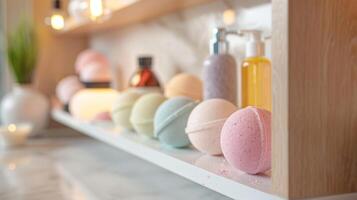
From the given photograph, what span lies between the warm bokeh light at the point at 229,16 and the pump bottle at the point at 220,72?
17cm

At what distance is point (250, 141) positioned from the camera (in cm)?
56

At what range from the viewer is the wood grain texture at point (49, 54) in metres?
1.90

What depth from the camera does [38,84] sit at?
1.91m

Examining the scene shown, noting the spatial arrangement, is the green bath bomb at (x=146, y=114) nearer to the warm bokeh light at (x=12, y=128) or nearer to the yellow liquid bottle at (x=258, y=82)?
the yellow liquid bottle at (x=258, y=82)

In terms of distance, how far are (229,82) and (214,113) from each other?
156 mm

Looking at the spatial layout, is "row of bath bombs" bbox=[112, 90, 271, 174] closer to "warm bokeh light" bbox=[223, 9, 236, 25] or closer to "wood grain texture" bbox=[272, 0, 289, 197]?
"wood grain texture" bbox=[272, 0, 289, 197]

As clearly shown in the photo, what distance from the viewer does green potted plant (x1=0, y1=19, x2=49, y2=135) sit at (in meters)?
1.75

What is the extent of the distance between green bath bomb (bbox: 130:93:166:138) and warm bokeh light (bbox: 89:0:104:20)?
338mm

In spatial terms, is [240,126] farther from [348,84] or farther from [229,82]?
[229,82]

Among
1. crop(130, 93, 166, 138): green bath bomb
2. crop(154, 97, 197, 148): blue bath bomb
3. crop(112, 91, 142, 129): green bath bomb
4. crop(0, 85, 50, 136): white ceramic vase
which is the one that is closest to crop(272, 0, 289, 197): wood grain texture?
crop(154, 97, 197, 148): blue bath bomb

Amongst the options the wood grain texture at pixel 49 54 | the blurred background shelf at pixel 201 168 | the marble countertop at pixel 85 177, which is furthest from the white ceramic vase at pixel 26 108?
the blurred background shelf at pixel 201 168

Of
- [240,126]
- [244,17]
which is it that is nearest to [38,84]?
[244,17]

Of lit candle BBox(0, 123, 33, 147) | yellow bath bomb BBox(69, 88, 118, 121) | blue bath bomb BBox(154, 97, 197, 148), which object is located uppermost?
blue bath bomb BBox(154, 97, 197, 148)

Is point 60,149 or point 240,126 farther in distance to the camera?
point 60,149
